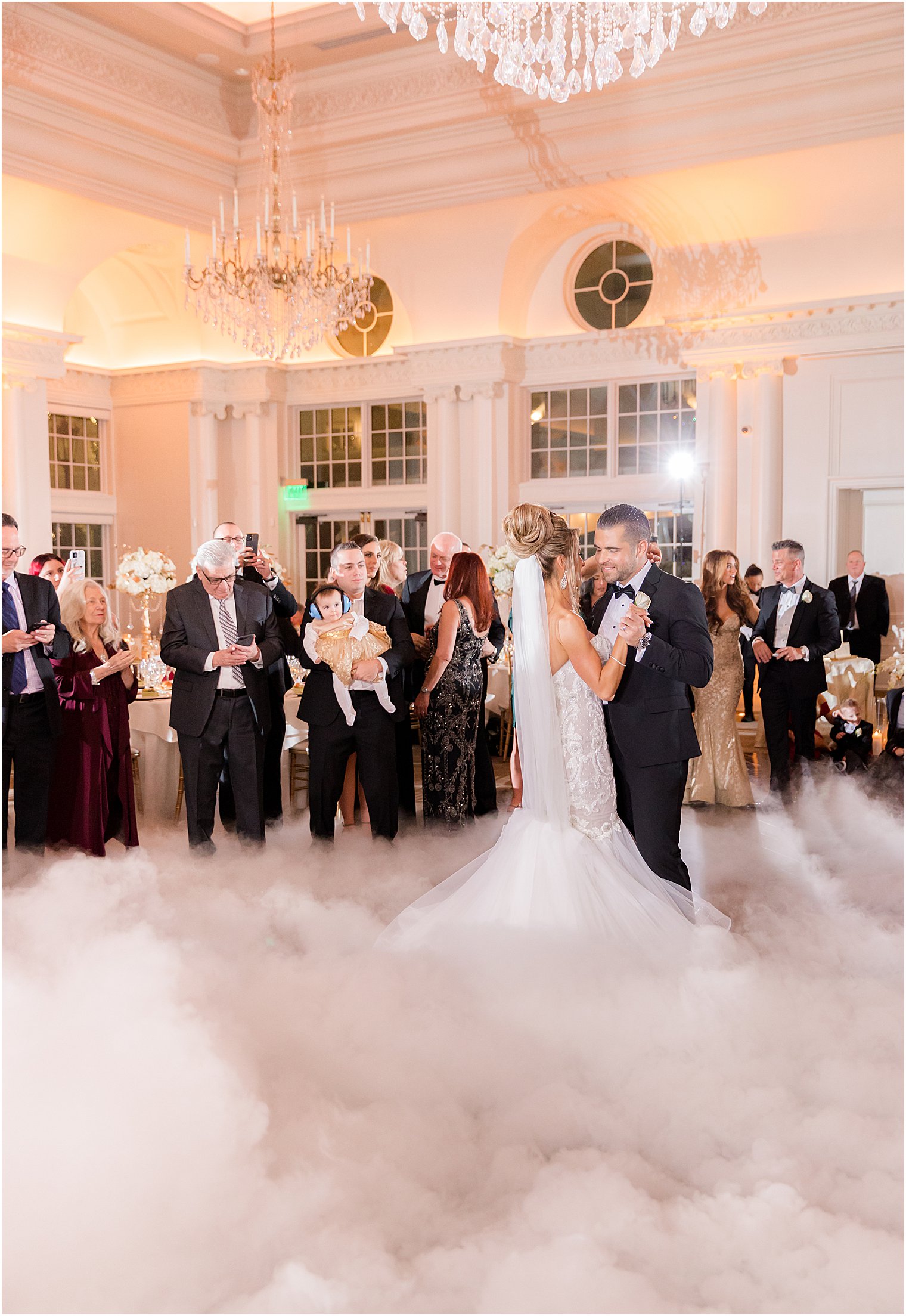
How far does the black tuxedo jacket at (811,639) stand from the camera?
22.4 ft

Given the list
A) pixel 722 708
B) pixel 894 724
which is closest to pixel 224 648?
pixel 722 708

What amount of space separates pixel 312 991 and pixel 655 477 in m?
10.2

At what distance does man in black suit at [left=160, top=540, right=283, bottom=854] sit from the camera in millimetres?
5273

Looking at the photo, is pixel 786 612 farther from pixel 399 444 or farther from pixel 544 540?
pixel 399 444

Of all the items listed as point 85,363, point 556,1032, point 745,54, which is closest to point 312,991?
point 556,1032

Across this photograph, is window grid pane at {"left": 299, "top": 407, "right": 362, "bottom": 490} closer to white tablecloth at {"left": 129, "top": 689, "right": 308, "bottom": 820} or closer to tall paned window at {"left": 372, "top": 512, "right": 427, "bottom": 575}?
tall paned window at {"left": 372, "top": 512, "right": 427, "bottom": 575}

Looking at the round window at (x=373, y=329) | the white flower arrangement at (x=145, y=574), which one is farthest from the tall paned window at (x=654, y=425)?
the white flower arrangement at (x=145, y=574)

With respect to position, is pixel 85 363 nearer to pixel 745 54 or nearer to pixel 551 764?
pixel 745 54

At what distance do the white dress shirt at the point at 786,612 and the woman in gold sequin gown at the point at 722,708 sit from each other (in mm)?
256

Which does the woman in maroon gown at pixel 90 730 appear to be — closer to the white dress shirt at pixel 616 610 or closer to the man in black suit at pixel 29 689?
the man in black suit at pixel 29 689

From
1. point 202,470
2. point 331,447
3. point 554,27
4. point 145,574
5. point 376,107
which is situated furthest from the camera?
point 331,447

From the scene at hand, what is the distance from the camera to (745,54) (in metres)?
10.4

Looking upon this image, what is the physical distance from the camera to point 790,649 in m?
6.79

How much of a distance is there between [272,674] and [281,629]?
0.44m
